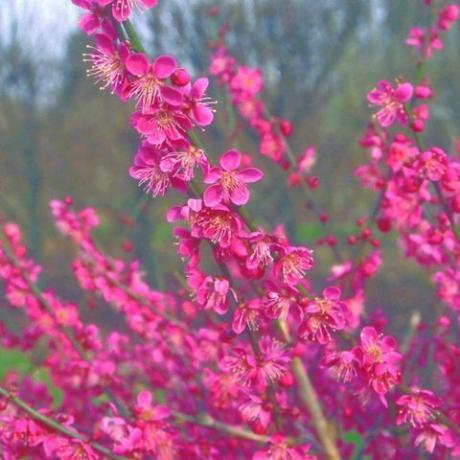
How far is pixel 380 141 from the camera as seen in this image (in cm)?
257

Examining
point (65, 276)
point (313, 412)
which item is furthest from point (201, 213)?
point (65, 276)

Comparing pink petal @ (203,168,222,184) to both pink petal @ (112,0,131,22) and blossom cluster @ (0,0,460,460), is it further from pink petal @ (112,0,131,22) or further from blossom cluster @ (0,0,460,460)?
pink petal @ (112,0,131,22)

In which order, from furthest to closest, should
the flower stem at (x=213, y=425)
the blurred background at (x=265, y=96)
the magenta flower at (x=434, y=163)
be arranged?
the blurred background at (x=265, y=96) → the flower stem at (x=213, y=425) → the magenta flower at (x=434, y=163)

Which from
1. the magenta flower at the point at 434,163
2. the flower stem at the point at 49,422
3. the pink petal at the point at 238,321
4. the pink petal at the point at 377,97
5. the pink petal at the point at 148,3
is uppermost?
the pink petal at the point at 377,97

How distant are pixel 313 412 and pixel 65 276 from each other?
13808mm

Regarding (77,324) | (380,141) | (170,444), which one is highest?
(380,141)

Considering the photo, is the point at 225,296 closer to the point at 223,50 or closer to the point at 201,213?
the point at 201,213

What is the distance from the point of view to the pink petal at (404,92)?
1996 millimetres

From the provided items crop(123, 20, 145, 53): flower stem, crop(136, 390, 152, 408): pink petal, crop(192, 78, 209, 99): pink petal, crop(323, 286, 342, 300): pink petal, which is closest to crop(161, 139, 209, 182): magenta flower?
crop(192, 78, 209, 99): pink petal

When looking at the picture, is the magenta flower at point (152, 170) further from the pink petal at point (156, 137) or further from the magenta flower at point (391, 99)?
the magenta flower at point (391, 99)

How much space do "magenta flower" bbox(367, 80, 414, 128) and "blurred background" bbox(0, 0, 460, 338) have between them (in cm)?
179

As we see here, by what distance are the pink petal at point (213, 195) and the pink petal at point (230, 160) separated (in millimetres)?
55

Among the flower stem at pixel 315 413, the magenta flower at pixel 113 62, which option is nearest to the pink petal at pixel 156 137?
the magenta flower at pixel 113 62

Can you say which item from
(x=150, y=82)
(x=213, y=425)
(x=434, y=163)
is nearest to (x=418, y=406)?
(x=434, y=163)
